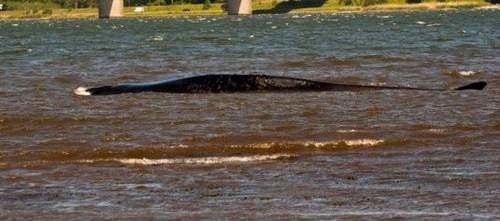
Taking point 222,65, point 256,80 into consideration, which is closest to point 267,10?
point 222,65

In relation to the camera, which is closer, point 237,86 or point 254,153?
point 254,153

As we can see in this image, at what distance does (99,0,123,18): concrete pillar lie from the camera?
17950 cm

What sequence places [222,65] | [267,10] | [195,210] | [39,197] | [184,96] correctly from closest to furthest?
1. [195,210]
2. [39,197]
3. [184,96]
4. [222,65]
5. [267,10]

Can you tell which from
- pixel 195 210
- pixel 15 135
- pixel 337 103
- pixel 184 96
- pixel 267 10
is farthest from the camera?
pixel 267 10

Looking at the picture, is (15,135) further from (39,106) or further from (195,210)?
(195,210)

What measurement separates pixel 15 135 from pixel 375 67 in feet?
59.9

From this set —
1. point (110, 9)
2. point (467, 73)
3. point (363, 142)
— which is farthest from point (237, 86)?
point (110, 9)

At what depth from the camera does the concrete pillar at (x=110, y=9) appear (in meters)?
180

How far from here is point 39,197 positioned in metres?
12.7

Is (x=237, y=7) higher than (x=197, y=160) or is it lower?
lower

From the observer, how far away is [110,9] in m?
180

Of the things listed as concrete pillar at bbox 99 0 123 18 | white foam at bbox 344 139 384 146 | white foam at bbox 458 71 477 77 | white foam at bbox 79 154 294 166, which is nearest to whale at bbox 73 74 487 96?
white foam at bbox 458 71 477 77

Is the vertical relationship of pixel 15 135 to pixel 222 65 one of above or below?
above

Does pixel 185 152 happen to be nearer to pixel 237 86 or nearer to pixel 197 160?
pixel 197 160
